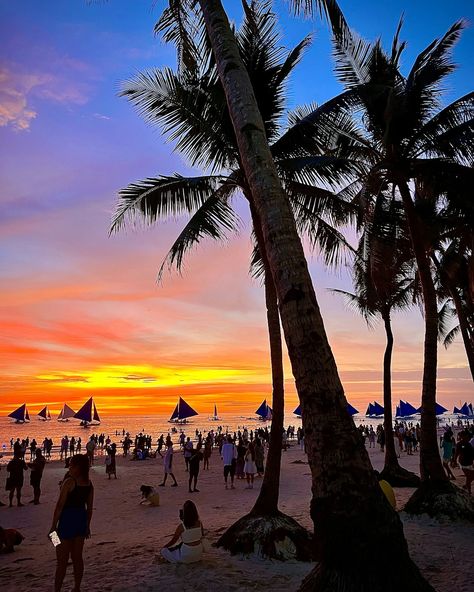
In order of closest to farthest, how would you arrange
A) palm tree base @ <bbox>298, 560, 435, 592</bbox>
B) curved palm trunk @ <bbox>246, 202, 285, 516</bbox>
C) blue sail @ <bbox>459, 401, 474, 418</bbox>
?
palm tree base @ <bbox>298, 560, 435, 592</bbox> → curved palm trunk @ <bbox>246, 202, 285, 516</bbox> → blue sail @ <bbox>459, 401, 474, 418</bbox>

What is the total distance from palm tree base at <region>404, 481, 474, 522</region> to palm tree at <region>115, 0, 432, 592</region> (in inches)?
266

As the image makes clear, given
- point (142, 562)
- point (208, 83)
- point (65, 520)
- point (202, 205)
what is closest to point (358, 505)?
point (65, 520)

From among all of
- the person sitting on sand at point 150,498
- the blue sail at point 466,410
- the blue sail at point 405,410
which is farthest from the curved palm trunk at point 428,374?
the blue sail at point 466,410

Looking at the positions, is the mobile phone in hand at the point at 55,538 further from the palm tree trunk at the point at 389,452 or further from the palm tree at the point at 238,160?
the palm tree trunk at the point at 389,452

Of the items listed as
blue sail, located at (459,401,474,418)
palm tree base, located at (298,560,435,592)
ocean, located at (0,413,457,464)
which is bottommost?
ocean, located at (0,413,457,464)

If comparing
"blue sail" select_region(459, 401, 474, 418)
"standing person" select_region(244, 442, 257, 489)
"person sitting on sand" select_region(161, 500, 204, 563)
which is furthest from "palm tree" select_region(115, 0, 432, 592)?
"blue sail" select_region(459, 401, 474, 418)

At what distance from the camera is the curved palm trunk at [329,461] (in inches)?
137

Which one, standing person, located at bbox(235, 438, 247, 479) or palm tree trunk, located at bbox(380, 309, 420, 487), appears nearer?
palm tree trunk, located at bbox(380, 309, 420, 487)

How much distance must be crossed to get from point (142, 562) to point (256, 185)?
616 cm

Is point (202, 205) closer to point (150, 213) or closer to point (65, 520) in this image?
point (150, 213)

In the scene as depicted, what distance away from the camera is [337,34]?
7.38 m

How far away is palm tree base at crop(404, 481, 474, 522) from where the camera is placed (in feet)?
30.0

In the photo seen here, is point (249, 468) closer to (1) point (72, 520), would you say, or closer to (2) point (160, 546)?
(2) point (160, 546)

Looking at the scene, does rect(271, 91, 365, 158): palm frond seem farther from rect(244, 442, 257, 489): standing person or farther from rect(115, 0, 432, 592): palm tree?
rect(244, 442, 257, 489): standing person
